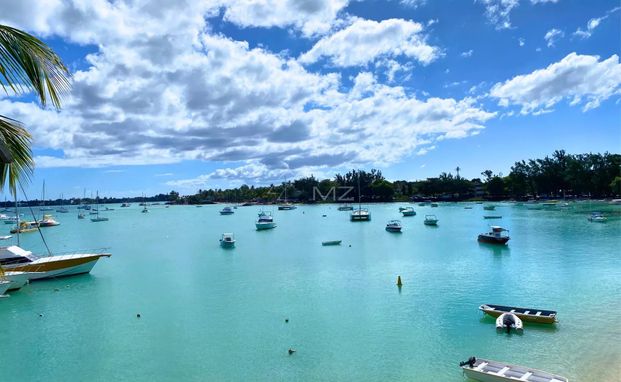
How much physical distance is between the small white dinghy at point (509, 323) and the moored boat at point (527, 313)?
37.8 inches

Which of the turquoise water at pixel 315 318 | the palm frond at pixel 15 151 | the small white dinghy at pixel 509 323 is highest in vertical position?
the palm frond at pixel 15 151

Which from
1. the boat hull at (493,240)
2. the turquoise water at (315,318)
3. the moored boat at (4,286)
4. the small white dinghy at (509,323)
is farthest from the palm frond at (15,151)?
the boat hull at (493,240)

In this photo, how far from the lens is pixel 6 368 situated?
22000mm

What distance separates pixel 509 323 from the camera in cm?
2445

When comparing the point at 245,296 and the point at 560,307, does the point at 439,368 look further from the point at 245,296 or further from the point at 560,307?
the point at 245,296

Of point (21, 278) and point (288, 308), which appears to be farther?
point (21, 278)

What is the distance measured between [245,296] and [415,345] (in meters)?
16.5

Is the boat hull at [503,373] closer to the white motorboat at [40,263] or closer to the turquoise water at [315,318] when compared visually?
the turquoise water at [315,318]

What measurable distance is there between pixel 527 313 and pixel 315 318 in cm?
1266

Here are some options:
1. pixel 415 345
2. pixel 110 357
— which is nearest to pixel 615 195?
pixel 415 345

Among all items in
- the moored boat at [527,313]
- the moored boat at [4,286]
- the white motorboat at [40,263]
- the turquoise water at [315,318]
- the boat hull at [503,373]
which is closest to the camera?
the boat hull at [503,373]

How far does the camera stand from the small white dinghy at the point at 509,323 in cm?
2419

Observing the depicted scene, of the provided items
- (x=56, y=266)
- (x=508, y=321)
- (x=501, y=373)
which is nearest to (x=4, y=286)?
(x=56, y=266)

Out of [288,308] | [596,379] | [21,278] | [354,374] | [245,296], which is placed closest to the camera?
[596,379]
